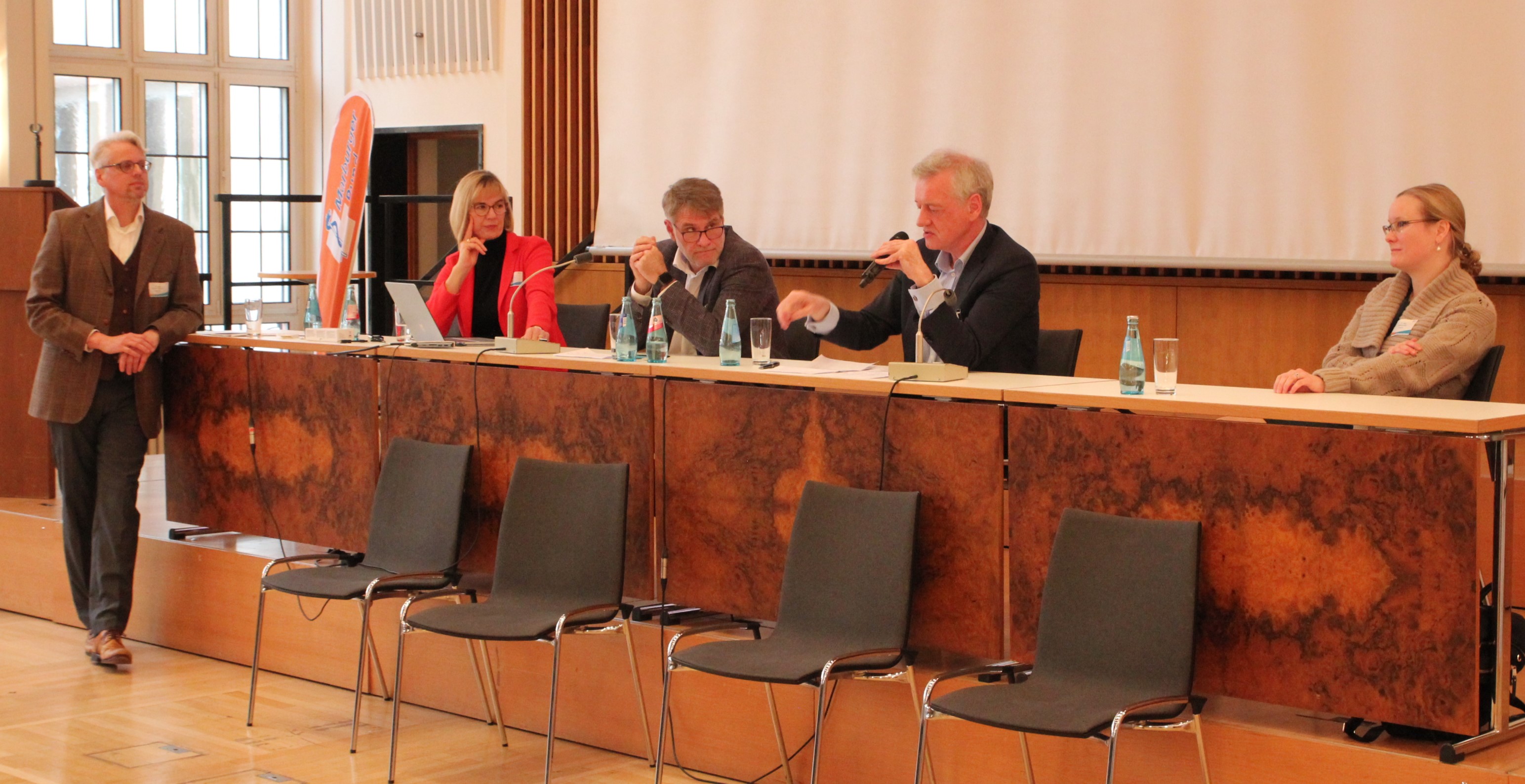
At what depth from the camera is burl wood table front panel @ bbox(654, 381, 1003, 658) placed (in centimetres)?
355

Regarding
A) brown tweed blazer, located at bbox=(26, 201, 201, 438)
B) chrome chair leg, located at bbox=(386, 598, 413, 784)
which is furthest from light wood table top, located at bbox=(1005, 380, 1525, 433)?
brown tweed blazer, located at bbox=(26, 201, 201, 438)

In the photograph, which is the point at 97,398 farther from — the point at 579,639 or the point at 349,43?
the point at 349,43

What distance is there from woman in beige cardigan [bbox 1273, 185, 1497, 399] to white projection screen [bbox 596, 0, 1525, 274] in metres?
1.90

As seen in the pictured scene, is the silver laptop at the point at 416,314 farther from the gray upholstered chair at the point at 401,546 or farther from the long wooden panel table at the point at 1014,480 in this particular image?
the gray upholstered chair at the point at 401,546

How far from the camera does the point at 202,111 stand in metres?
10.3

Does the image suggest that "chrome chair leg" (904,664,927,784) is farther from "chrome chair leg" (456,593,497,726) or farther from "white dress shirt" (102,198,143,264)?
"white dress shirt" (102,198,143,264)

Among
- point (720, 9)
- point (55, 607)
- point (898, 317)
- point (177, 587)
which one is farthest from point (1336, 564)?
point (720, 9)

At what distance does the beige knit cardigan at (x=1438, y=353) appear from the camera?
11.9ft

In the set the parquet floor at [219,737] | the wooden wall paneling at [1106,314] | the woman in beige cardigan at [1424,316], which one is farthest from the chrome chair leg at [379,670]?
the wooden wall paneling at [1106,314]

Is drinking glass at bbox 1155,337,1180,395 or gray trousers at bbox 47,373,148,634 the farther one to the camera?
gray trousers at bbox 47,373,148,634

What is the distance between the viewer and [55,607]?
5.77m

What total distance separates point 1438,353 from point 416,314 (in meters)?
2.98

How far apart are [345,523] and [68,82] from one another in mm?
6227

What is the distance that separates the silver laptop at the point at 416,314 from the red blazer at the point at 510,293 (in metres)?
0.28
